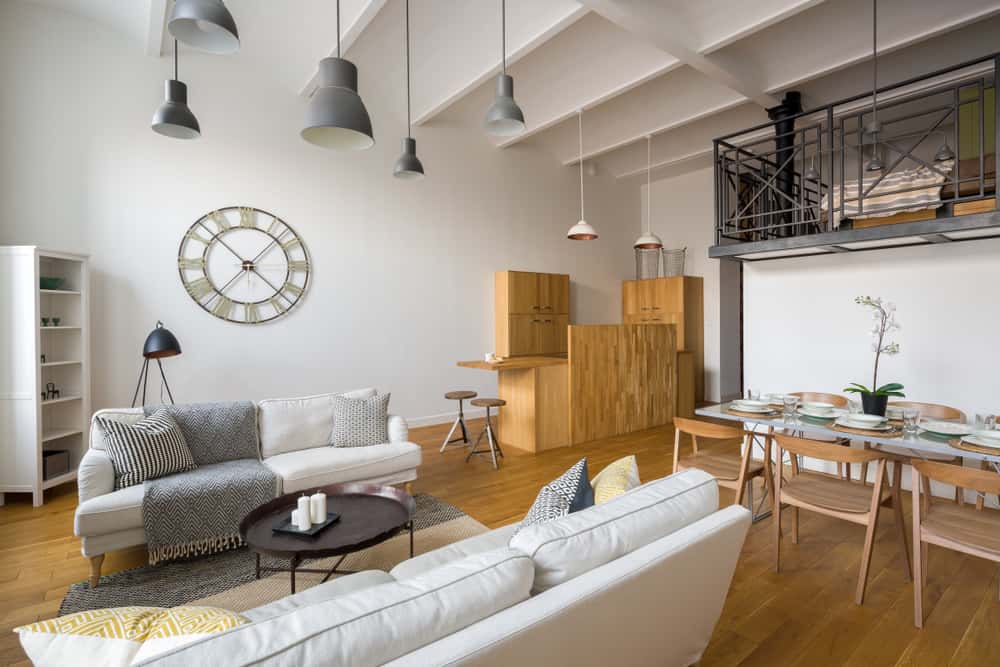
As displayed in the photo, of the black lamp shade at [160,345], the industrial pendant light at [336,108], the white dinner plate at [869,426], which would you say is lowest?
the white dinner plate at [869,426]

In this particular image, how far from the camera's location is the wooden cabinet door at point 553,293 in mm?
7082

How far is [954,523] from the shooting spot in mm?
2191

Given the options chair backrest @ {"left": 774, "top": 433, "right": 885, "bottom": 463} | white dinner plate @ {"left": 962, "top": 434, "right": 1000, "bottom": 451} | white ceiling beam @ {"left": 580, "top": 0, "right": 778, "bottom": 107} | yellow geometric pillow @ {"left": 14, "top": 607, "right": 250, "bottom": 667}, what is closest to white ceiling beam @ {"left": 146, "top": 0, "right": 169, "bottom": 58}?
→ white ceiling beam @ {"left": 580, "top": 0, "right": 778, "bottom": 107}

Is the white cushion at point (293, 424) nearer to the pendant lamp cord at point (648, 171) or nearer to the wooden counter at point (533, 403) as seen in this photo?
the wooden counter at point (533, 403)

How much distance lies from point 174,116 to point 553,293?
5.10 m

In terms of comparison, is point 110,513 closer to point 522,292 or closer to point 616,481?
point 616,481

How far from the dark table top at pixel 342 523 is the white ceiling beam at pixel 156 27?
375 cm

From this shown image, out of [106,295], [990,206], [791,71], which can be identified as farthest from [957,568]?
[106,295]

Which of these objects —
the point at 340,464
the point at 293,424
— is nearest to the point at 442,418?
the point at 293,424

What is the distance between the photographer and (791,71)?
15.4ft

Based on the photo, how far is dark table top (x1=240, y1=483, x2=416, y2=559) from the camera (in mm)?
2102

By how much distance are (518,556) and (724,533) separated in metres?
0.73

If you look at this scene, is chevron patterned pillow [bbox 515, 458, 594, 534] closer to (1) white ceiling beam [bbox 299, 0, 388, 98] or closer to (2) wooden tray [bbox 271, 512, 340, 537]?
(2) wooden tray [bbox 271, 512, 340, 537]

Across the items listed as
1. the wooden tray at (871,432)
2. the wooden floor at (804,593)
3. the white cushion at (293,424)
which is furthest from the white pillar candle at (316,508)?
the wooden tray at (871,432)
